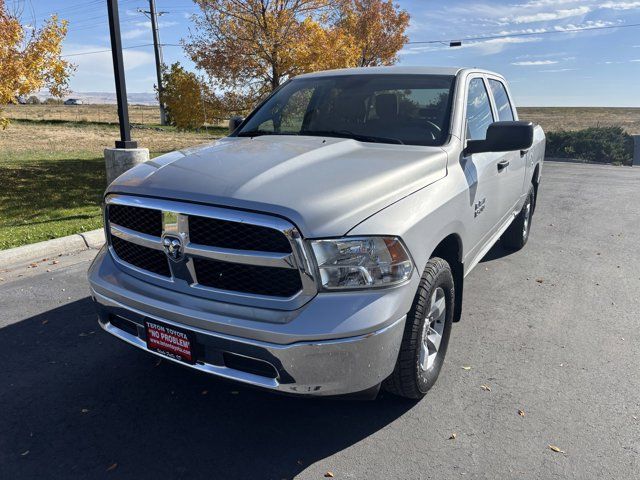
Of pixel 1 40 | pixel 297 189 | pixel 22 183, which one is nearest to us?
pixel 297 189

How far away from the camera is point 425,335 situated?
3.03 metres

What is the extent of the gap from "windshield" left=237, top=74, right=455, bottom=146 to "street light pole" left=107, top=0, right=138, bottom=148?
4.37 meters

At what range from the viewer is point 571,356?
3.72 m

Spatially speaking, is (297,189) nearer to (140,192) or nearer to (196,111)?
(140,192)

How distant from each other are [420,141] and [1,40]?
7.59m

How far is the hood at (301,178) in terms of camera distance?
2375 mm

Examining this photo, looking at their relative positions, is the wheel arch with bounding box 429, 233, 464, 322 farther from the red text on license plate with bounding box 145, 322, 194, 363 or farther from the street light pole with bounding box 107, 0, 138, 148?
the street light pole with bounding box 107, 0, 138, 148

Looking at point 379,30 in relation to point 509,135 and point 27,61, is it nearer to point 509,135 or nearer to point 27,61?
point 27,61

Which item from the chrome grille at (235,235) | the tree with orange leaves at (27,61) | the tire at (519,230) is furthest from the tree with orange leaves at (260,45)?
the chrome grille at (235,235)

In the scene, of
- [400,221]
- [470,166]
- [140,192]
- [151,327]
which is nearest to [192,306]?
[151,327]

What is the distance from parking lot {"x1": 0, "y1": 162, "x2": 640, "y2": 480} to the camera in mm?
2607

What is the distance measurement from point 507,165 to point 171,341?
319cm

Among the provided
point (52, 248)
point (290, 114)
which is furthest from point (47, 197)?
point (290, 114)

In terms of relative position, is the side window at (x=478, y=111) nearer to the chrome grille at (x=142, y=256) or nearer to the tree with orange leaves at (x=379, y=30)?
the chrome grille at (x=142, y=256)
